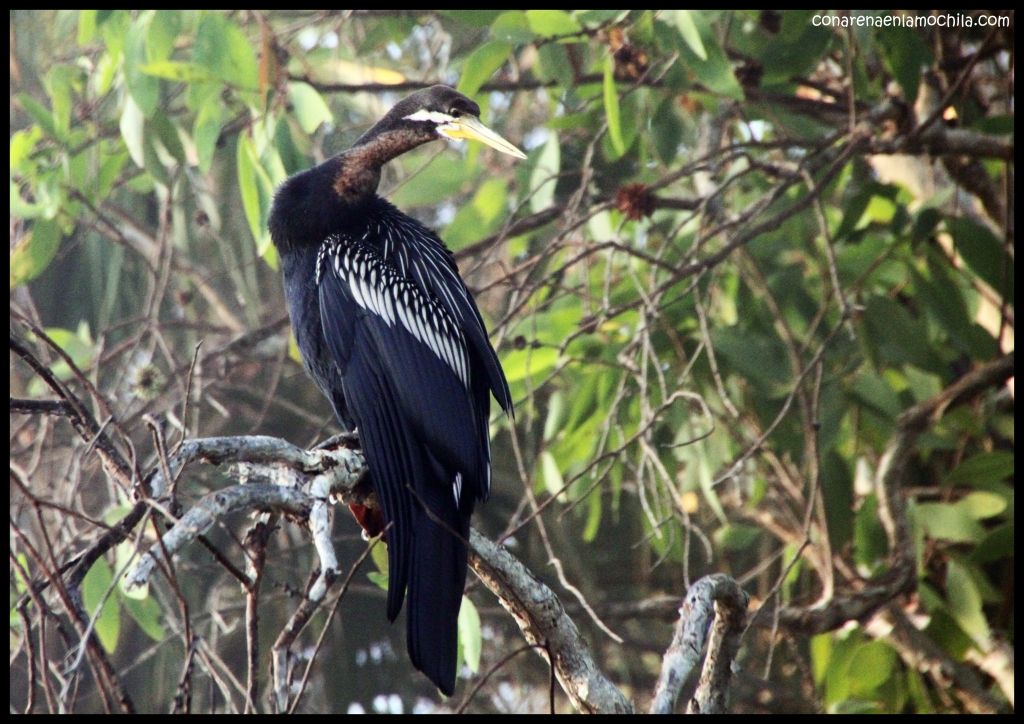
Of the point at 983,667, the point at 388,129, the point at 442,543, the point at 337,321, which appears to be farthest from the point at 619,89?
the point at 983,667

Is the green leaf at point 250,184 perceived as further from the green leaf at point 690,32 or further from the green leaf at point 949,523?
the green leaf at point 949,523

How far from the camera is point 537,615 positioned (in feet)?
5.93

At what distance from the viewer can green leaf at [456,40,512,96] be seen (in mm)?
2732

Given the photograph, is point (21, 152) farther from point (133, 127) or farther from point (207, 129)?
point (207, 129)

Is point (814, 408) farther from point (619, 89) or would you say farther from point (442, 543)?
point (619, 89)

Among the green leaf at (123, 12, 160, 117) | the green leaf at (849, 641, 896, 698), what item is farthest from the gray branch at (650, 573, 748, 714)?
the green leaf at (123, 12, 160, 117)

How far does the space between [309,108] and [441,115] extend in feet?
1.10

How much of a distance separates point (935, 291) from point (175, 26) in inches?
87.3

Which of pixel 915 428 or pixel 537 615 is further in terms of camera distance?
pixel 915 428

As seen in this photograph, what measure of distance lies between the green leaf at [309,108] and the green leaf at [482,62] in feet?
1.17

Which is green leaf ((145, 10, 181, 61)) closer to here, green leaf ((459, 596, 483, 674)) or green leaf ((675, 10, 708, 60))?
green leaf ((675, 10, 708, 60))

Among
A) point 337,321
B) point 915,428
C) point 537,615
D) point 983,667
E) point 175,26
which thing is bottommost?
point 983,667

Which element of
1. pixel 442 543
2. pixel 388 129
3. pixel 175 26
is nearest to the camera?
pixel 442 543
